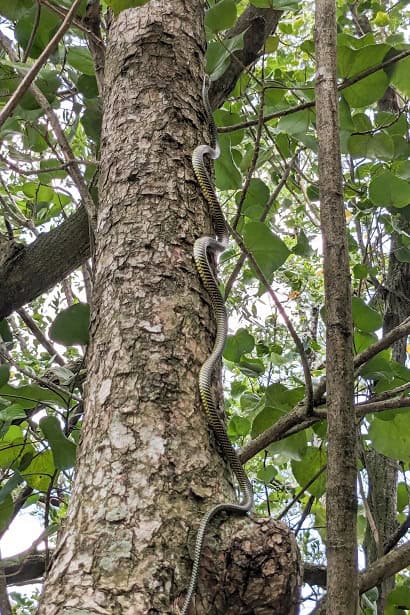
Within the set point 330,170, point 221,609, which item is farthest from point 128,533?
point 330,170

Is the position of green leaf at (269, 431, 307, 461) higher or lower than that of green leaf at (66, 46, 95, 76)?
lower

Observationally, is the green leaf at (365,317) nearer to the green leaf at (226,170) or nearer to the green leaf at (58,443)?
the green leaf at (226,170)

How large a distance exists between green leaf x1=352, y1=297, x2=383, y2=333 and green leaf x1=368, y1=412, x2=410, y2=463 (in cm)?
20

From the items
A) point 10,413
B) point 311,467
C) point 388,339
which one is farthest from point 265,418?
point 10,413

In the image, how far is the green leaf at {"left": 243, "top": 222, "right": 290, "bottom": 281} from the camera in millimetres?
1288

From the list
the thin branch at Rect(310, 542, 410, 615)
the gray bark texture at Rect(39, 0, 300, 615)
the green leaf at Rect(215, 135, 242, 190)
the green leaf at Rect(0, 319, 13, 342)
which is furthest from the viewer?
the green leaf at Rect(0, 319, 13, 342)

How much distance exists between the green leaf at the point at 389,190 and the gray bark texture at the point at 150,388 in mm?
483

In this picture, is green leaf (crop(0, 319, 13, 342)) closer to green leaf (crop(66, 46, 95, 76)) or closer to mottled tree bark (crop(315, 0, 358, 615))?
green leaf (crop(66, 46, 95, 76))

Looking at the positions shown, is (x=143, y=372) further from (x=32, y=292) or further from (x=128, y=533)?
(x=32, y=292)

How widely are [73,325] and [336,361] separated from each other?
2.08ft

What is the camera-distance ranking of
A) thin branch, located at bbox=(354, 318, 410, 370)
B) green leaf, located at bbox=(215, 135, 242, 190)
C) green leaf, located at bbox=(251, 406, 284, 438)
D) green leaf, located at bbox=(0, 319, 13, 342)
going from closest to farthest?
thin branch, located at bbox=(354, 318, 410, 370) < green leaf, located at bbox=(251, 406, 284, 438) < green leaf, located at bbox=(215, 135, 242, 190) < green leaf, located at bbox=(0, 319, 13, 342)

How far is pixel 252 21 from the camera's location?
193 centimetres

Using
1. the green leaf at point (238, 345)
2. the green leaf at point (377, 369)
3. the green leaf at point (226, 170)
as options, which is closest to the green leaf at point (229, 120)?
the green leaf at point (226, 170)

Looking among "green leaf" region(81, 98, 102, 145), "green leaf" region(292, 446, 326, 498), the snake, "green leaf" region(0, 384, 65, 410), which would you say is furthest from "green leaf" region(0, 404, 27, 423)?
"green leaf" region(81, 98, 102, 145)
